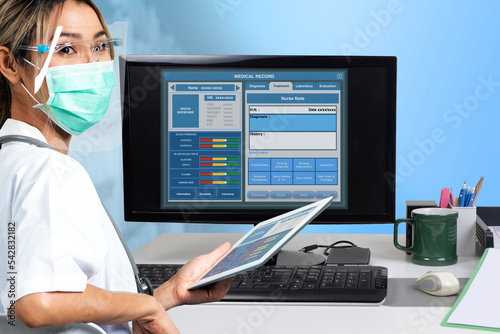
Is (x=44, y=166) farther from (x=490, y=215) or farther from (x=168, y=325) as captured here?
(x=490, y=215)

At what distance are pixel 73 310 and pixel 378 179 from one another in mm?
797

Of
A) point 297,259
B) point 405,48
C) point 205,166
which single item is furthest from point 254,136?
point 405,48

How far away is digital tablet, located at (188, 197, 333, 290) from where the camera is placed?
0.68 meters

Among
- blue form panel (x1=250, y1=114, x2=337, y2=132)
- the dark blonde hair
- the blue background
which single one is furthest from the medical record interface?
the blue background

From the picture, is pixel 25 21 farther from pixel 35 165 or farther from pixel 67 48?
pixel 35 165

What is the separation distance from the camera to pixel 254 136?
1.23 m

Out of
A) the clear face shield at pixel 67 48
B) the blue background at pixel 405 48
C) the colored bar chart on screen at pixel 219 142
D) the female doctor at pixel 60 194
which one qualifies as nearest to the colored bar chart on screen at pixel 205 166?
the colored bar chart on screen at pixel 219 142

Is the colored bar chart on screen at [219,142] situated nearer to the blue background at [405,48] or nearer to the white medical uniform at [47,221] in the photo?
the white medical uniform at [47,221]

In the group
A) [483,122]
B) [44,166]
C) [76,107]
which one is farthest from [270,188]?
[483,122]

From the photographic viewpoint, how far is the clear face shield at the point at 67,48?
0.74 m

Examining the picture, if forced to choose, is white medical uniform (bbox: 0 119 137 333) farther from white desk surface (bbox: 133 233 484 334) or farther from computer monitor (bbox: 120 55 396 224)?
computer monitor (bbox: 120 55 396 224)

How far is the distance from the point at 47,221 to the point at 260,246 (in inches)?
11.5

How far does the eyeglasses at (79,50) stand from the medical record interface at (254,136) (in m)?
0.35

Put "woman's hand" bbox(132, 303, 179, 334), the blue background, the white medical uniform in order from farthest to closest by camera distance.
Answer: the blue background
"woman's hand" bbox(132, 303, 179, 334)
the white medical uniform
